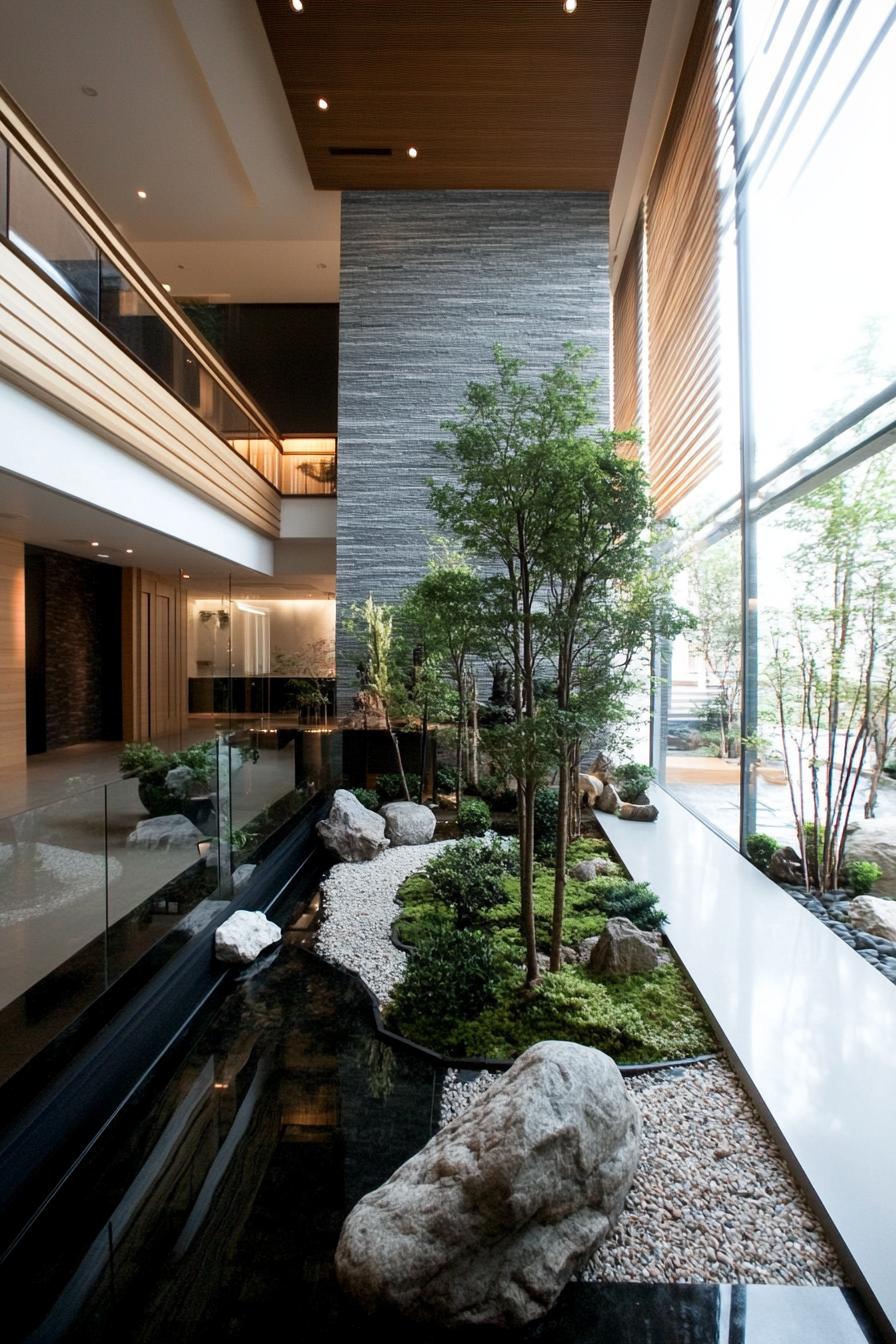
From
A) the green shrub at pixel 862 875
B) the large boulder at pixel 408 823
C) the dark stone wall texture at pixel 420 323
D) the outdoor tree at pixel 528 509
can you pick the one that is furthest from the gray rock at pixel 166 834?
the dark stone wall texture at pixel 420 323

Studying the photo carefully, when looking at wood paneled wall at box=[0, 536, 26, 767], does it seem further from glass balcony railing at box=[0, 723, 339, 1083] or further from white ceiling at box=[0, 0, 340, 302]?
glass balcony railing at box=[0, 723, 339, 1083]

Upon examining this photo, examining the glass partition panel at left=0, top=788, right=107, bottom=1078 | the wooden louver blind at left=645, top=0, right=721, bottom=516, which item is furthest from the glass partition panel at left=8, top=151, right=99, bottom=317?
the wooden louver blind at left=645, top=0, right=721, bottom=516

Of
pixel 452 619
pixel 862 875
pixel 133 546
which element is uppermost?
pixel 133 546

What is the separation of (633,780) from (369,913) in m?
4.64

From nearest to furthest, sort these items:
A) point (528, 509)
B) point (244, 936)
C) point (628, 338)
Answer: point (528, 509), point (244, 936), point (628, 338)

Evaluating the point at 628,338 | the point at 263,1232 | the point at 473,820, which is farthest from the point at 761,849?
the point at 628,338

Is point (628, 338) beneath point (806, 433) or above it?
above

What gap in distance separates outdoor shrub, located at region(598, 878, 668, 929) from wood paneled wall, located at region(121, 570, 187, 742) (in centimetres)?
1025

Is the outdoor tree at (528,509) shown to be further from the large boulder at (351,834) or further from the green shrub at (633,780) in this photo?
the green shrub at (633,780)

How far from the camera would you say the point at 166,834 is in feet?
13.2

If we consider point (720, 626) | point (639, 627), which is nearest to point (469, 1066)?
point (639, 627)

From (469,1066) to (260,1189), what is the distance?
3.76ft

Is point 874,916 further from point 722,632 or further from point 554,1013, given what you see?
point 722,632

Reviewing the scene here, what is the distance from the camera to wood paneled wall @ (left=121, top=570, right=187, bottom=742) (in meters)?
13.1
